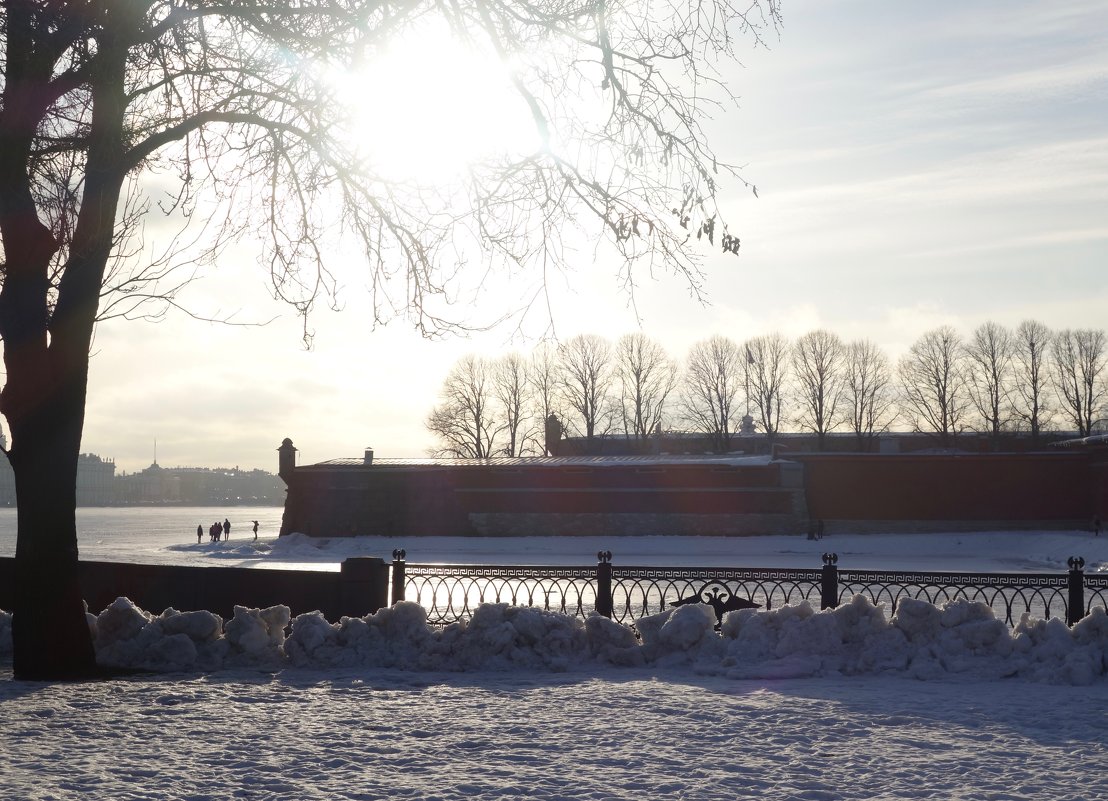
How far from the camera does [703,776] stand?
5.32m

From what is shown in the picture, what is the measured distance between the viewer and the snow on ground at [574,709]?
5.25m

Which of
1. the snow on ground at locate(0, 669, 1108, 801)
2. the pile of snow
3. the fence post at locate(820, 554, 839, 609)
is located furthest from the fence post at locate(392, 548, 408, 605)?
the fence post at locate(820, 554, 839, 609)

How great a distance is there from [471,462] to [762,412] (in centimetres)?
2819

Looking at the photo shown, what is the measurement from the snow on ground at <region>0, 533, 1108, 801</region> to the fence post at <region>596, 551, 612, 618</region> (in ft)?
6.44

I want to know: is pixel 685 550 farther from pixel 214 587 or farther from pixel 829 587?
pixel 214 587

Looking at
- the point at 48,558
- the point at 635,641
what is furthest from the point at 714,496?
the point at 48,558

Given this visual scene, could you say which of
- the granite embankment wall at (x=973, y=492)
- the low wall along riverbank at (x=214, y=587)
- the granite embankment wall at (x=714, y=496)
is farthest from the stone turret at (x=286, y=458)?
the low wall along riverbank at (x=214, y=587)

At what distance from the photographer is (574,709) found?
6957mm

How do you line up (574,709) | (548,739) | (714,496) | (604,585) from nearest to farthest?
(548,739) < (574,709) < (604,585) < (714,496)

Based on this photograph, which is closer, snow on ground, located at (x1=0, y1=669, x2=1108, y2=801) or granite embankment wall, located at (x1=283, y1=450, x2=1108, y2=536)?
snow on ground, located at (x1=0, y1=669, x2=1108, y2=801)

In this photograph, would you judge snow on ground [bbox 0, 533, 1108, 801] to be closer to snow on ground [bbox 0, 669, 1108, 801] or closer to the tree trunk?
snow on ground [bbox 0, 669, 1108, 801]

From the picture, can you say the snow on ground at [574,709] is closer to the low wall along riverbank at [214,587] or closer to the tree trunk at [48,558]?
the tree trunk at [48,558]

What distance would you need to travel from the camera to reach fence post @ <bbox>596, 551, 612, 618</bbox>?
10.8m

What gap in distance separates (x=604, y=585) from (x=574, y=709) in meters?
3.90
